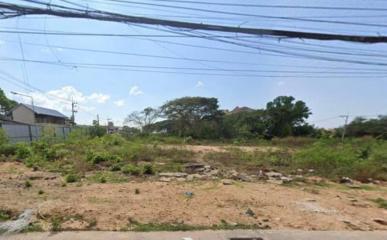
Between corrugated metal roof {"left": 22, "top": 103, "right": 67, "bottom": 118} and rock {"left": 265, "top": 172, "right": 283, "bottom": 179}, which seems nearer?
rock {"left": 265, "top": 172, "right": 283, "bottom": 179}

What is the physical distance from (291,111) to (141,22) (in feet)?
136

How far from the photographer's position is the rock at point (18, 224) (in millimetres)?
5474

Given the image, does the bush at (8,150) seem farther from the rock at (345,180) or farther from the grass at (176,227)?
the rock at (345,180)

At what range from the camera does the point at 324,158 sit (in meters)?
15.4

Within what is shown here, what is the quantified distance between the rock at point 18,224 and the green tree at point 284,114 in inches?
1606

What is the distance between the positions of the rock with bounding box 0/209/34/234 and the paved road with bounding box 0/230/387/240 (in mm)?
239

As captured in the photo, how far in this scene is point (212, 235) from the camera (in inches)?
219

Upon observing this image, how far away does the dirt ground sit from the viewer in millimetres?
6270

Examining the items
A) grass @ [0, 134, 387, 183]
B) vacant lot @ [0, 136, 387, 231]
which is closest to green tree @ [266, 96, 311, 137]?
grass @ [0, 134, 387, 183]

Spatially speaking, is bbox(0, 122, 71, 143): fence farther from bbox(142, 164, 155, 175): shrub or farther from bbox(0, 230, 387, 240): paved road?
bbox(0, 230, 387, 240): paved road

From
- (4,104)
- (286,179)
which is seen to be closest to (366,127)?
(286,179)

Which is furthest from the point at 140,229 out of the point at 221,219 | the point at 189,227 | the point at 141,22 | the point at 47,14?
the point at 47,14

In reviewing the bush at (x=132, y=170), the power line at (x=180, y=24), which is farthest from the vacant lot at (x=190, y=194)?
the power line at (x=180, y=24)

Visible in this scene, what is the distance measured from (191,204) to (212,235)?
1788 millimetres
